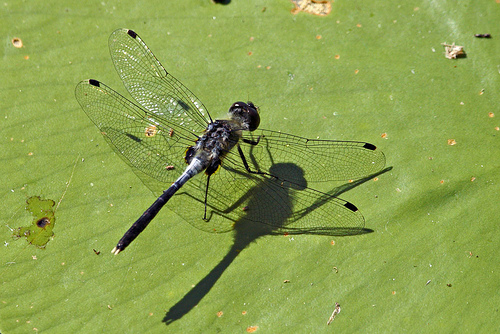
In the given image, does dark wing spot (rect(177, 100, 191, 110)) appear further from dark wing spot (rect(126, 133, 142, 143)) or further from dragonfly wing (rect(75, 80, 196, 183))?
dark wing spot (rect(126, 133, 142, 143))

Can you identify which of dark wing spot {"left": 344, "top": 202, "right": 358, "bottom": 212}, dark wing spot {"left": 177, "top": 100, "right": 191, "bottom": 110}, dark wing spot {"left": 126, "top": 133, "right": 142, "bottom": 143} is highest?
dark wing spot {"left": 177, "top": 100, "right": 191, "bottom": 110}

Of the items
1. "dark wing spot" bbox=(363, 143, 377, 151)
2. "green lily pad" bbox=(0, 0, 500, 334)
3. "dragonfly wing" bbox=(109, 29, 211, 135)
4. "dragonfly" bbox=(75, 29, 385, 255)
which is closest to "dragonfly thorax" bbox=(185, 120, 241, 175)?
"dragonfly" bbox=(75, 29, 385, 255)

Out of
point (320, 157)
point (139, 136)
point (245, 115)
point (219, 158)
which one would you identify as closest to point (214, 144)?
point (219, 158)

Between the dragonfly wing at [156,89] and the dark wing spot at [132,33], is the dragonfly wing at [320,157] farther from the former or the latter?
the dark wing spot at [132,33]

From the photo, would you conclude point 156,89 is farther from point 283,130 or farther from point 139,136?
point 283,130

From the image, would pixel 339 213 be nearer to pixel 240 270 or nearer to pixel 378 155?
pixel 378 155

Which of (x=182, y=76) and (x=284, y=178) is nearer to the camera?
(x=284, y=178)

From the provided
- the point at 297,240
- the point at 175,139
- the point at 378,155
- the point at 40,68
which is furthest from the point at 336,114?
the point at 40,68
